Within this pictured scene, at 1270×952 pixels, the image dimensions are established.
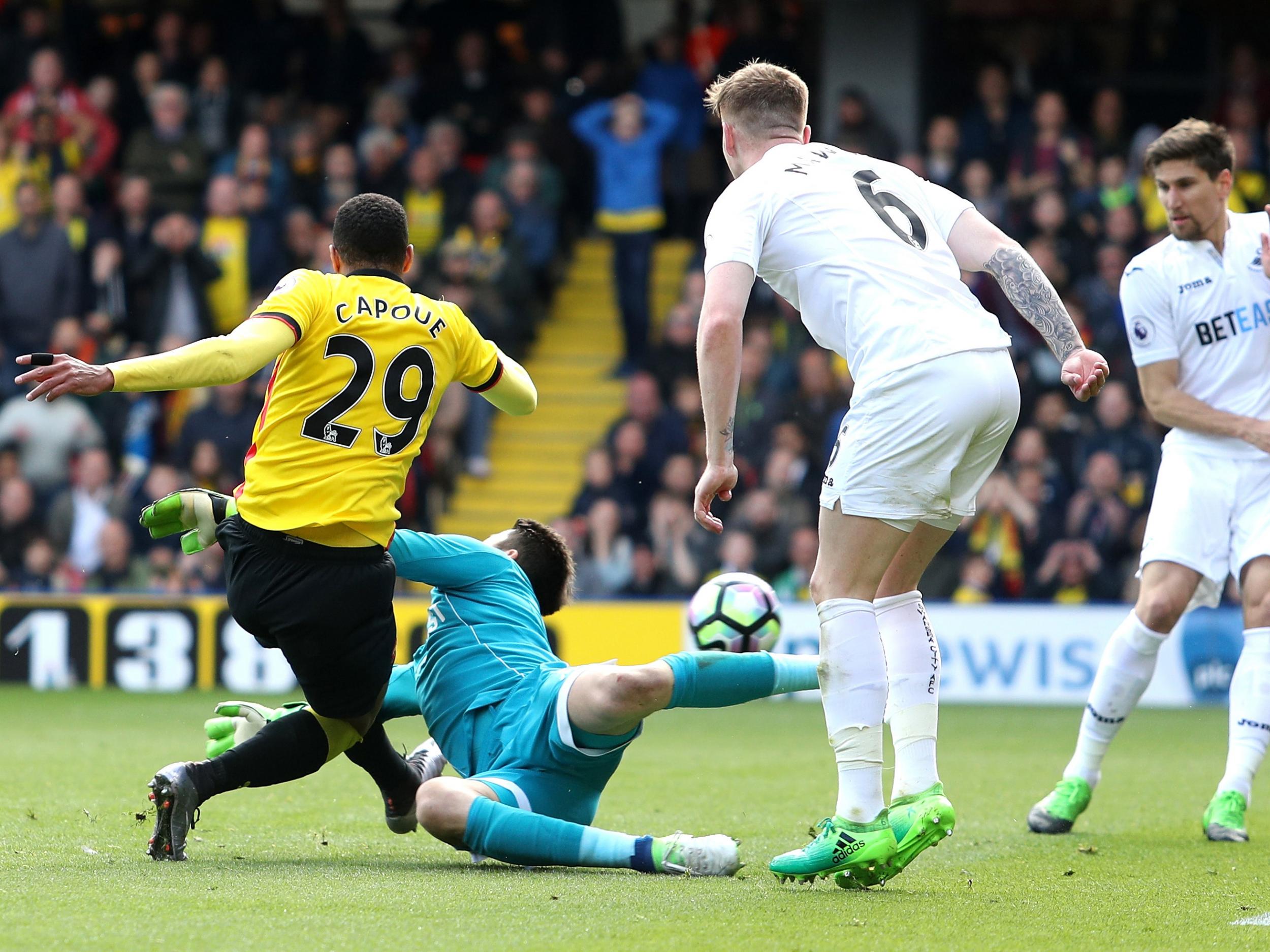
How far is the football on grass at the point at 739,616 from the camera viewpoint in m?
6.40

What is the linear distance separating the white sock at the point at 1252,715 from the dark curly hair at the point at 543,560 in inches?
93.5

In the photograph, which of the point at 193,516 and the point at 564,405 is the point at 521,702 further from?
the point at 564,405

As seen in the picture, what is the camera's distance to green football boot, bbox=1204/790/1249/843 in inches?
228

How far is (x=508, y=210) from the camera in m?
14.9

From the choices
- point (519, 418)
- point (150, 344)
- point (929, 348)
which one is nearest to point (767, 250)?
point (929, 348)

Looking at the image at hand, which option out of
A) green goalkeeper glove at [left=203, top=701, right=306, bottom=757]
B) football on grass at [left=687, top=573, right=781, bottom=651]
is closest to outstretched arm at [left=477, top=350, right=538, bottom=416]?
green goalkeeper glove at [left=203, top=701, right=306, bottom=757]

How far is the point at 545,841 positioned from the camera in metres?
4.81

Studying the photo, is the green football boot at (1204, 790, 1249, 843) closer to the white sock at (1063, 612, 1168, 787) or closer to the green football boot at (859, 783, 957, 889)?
the white sock at (1063, 612, 1168, 787)

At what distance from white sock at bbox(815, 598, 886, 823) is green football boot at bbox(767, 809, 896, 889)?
33 mm

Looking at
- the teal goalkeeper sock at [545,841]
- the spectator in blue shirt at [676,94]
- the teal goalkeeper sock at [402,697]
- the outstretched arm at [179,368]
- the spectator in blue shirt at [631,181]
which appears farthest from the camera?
the spectator in blue shirt at [676,94]

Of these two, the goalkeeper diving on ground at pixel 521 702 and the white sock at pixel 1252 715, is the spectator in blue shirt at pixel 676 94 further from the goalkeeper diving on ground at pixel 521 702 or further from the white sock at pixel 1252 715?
the goalkeeper diving on ground at pixel 521 702

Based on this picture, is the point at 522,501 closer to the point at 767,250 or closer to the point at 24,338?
the point at 24,338

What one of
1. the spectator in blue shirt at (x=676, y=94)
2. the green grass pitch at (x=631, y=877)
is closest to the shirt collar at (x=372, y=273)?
the green grass pitch at (x=631, y=877)

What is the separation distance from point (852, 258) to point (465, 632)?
1.63 metres
